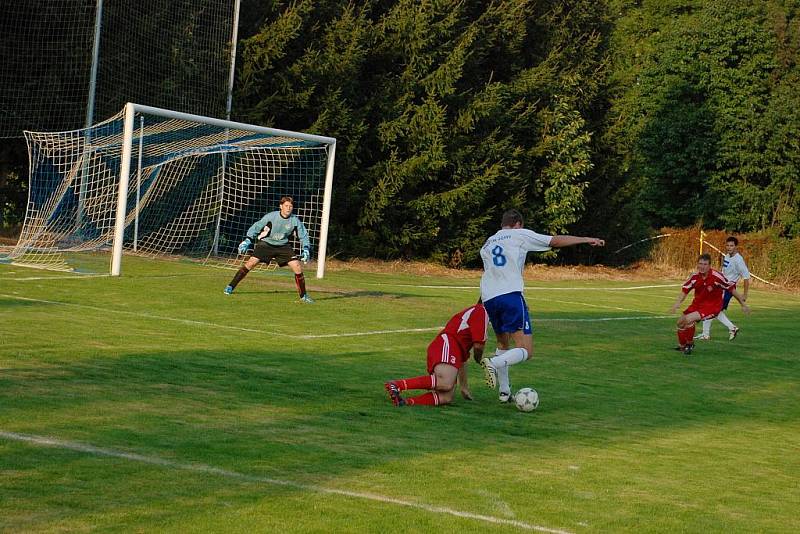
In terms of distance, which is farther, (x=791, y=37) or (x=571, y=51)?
(x=791, y=37)

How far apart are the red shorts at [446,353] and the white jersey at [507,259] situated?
778 millimetres

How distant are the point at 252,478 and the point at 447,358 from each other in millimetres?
3406

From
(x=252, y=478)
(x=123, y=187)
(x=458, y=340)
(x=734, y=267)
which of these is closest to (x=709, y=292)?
(x=734, y=267)

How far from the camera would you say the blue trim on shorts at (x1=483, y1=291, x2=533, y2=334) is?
10609 millimetres

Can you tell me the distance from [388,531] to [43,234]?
1949cm

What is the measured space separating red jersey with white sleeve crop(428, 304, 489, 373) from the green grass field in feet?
1.57

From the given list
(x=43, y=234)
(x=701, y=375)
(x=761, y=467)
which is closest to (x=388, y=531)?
(x=761, y=467)

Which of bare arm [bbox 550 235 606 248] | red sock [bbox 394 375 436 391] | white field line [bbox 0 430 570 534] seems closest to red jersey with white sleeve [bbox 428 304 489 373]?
red sock [bbox 394 375 436 391]

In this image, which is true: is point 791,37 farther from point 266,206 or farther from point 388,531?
point 388,531

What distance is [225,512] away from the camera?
6.16 meters

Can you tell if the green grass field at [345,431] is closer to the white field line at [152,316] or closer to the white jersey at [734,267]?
the white field line at [152,316]

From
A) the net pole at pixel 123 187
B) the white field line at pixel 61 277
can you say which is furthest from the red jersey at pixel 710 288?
the white field line at pixel 61 277

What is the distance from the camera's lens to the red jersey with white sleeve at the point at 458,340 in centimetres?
1006

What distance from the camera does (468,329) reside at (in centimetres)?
1006
